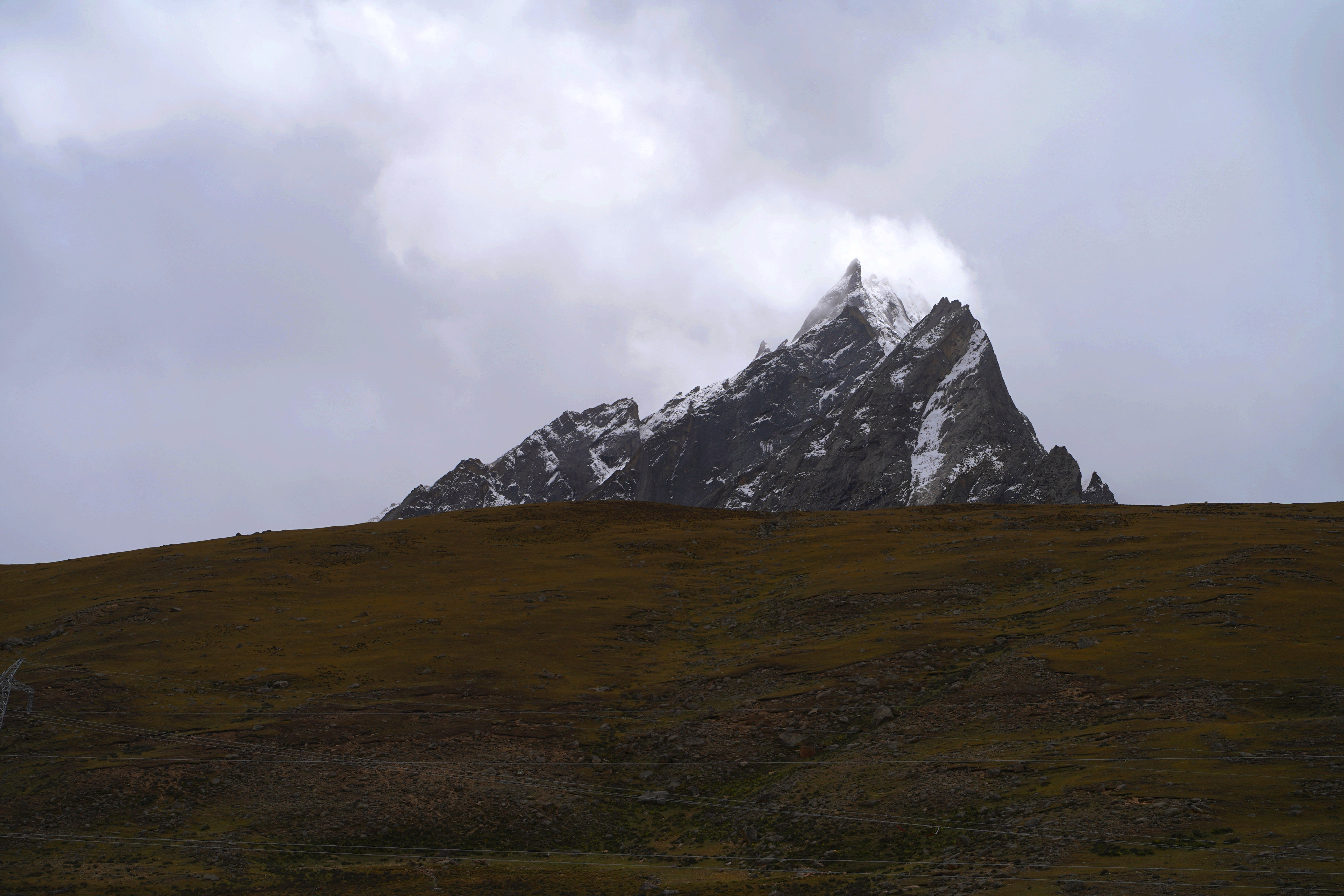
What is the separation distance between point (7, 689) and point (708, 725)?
1163 inches

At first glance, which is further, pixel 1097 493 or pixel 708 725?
pixel 1097 493

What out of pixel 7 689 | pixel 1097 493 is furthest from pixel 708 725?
pixel 1097 493

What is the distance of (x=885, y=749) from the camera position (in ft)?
110

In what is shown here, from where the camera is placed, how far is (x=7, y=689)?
36906 mm

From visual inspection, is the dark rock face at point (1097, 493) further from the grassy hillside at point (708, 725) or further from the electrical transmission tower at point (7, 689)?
the electrical transmission tower at point (7, 689)

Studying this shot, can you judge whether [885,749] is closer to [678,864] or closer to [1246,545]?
[678,864]

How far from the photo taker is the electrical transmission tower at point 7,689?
3659 cm

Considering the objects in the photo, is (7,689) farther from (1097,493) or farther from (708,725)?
(1097,493)

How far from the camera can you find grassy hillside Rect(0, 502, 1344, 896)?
2538 centimetres

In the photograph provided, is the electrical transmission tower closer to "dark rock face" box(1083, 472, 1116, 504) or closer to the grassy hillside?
the grassy hillside

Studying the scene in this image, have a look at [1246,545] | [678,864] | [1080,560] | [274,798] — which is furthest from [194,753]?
[1246,545]

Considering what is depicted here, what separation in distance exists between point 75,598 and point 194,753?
3120 cm

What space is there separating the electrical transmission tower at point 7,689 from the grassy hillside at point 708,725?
72cm

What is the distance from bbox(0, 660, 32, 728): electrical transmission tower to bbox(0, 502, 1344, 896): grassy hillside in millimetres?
720
